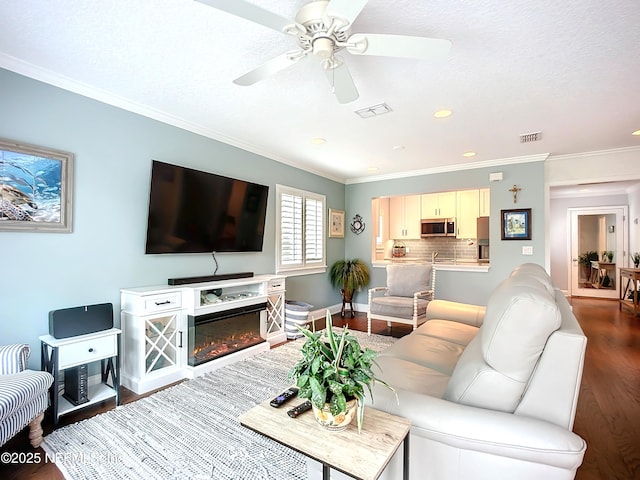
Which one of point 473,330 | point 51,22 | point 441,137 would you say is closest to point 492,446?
point 473,330

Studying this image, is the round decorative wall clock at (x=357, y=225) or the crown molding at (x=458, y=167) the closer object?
the crown molding at (x=458, y=167)

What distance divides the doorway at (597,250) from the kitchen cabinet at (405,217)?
4.10 m

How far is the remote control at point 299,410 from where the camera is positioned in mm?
1175

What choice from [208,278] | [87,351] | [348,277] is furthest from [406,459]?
[348,277]

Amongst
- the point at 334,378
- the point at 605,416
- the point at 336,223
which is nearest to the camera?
the point at 334,378

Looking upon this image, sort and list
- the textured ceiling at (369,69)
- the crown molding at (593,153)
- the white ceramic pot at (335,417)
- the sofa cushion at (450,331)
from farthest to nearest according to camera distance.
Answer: the crown molding at (593,153), the sofa cushion at (450,331), the textured ceiling at (369,69), the white ceramic pot at (335,417)

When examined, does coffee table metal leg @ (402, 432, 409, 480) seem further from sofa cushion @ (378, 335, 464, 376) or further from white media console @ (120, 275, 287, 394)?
white media console @ (120, 275, 287, 394)

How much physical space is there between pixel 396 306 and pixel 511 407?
9.74 ft

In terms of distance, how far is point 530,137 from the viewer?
357cm

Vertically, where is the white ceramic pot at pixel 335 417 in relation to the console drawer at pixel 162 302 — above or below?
below

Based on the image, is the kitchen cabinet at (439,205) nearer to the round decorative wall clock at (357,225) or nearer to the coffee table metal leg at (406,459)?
the round decorative wall clock at (357,225)

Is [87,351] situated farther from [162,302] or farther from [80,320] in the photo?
[162,302]

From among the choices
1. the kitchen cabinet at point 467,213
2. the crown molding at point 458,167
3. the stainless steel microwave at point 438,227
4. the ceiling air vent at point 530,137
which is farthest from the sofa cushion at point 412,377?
the kitchen cabinet at point 467,213

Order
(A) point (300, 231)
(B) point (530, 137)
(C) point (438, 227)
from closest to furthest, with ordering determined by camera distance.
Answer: (B) point (530, 137) < (A) point (300, 231) < (C) point (438, 227)
